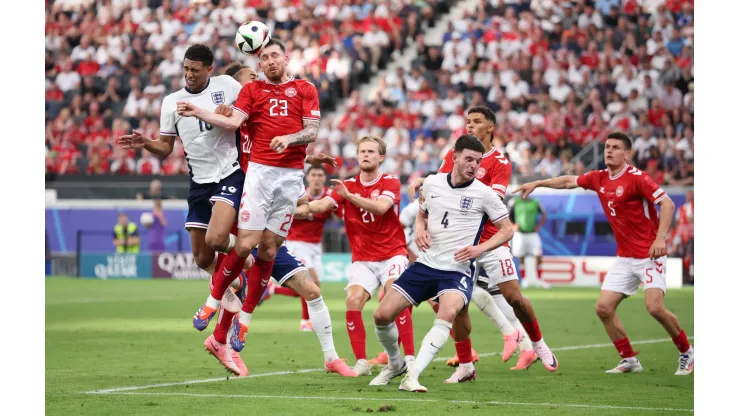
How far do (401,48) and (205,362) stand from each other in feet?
71.2

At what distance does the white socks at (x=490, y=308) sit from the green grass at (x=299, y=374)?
1.23 feet

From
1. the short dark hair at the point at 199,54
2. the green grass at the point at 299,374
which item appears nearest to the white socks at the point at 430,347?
the green grass at the point at 299,374

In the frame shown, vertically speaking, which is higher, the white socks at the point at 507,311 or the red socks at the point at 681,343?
the white socks at the point at 507,311

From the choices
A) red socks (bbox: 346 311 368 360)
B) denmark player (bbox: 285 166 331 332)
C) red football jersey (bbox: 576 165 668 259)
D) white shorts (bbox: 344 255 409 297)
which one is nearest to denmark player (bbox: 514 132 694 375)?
red football jersey (bbox: 576 165 668 259)

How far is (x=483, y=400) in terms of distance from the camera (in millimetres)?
8430

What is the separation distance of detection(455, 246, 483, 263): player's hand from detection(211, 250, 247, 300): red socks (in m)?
2.05

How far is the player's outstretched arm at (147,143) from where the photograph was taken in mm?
9578

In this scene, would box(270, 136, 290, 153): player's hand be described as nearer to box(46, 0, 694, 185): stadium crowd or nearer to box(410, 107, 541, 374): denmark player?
box(410, 107, 541, 374): denmark player

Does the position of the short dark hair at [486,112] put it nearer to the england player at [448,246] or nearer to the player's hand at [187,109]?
the england player at [448,246]

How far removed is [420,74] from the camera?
30234 millimetres

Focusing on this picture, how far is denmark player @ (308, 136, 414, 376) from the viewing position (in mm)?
10500

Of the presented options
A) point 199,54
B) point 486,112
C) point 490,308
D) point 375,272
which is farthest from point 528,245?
point 199,54
